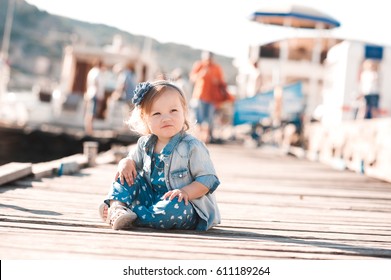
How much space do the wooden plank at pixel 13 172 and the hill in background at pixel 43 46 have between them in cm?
4707

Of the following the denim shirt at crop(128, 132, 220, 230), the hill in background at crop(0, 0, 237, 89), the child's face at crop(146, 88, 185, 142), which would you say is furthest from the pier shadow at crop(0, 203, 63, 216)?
the hill in background at crop(0, 0, 237, 89)

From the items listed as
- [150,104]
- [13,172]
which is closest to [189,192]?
[150,104]

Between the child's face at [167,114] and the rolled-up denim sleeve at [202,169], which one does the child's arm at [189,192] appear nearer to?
the rolled-up denim sleeve at [202,169]

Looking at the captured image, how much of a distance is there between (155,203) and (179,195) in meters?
0.22

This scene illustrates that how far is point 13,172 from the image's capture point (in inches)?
171

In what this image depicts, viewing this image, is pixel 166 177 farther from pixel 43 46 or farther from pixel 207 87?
pixel 43 46

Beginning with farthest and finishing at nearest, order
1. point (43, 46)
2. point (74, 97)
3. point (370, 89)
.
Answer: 1. point (43, 46)
2. point (74, 97)
3. point (370, 89)

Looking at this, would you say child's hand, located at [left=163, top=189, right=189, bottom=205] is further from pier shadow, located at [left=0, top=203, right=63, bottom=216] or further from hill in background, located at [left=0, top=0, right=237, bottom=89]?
hill in background, located at [left=0, top=0, right=237, bottom=89]

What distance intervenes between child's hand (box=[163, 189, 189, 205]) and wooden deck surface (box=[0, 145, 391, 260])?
0.17 meters

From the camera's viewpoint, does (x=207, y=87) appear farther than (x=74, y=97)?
No

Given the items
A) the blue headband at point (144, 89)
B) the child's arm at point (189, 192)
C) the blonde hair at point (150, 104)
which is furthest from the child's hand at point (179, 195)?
the blue headband at point (144, 89)

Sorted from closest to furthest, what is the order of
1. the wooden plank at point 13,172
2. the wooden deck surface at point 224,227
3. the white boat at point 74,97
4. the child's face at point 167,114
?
1. the wooden deck surface at point 224,227
2. the child's face at point 167,114
3. the wooden plank at point 13,172
4. the white boat at point 74,97

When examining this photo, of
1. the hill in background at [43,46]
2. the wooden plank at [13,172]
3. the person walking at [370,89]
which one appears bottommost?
the wooden plank at [13,172]

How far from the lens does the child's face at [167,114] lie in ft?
9.85
